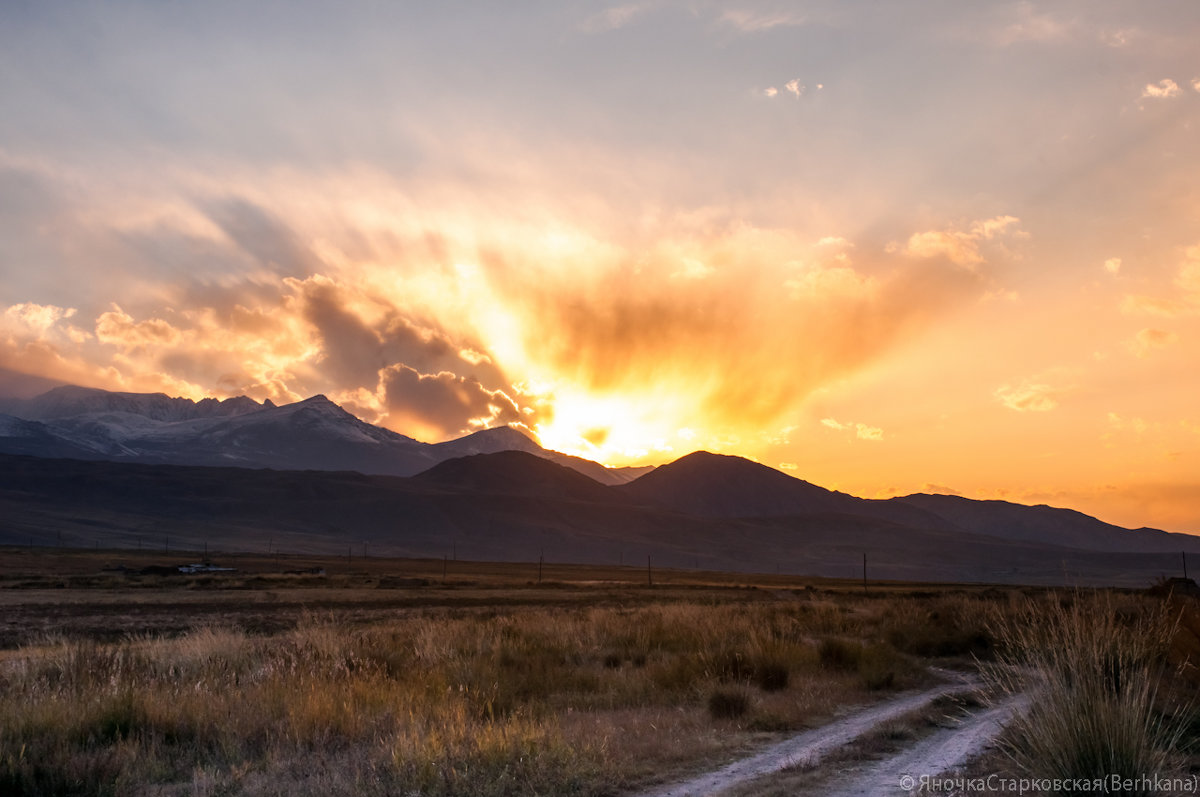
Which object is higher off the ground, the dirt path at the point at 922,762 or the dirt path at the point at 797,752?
the dirt path at the point at 922,762

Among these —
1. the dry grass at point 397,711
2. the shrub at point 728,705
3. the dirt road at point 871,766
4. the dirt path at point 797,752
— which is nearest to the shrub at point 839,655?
the dry grass at point 397,711

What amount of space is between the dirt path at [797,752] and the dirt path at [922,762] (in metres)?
0.27

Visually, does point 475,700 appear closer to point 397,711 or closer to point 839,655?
point 397,711

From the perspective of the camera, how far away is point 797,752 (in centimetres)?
988

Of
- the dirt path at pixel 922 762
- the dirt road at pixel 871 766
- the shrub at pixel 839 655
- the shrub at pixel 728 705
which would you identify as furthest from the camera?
the shrub at pixel 839 655

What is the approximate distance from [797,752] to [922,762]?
4.91 ft

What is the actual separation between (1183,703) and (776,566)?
566ft

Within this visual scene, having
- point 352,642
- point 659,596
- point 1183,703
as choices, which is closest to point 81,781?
point 352,642

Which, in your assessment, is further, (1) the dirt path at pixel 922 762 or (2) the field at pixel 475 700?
(2) the field at pixel 475 700

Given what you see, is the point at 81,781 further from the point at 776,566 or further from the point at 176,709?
the point at 776,566

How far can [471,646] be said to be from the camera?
16953 millimetres

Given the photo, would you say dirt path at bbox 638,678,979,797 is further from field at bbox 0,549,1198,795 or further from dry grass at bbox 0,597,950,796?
dry grass at bbox 0,597,950,796

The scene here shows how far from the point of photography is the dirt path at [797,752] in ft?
27.3

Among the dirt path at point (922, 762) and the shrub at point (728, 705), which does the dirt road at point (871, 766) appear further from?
the shrub at point (728, 705)
